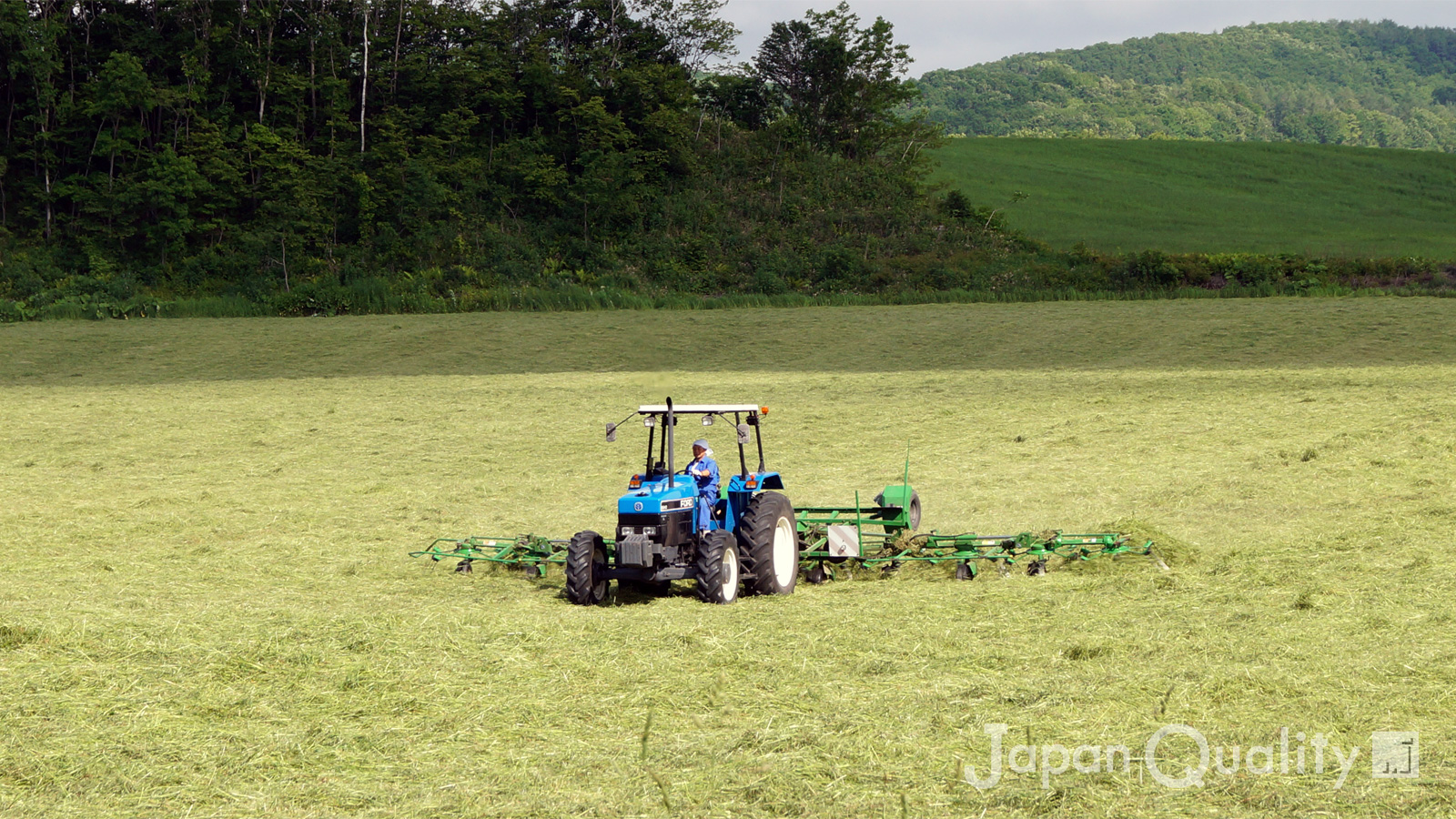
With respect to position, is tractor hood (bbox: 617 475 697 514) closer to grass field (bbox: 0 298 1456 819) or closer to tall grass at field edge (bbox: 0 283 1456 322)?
grass field (bbox: 0 298 1456 819)

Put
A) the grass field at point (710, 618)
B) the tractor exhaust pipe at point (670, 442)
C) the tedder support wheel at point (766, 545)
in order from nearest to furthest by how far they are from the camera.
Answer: the grass field at point (710, 618) < the tractor exhaust pipe at point (670, 442) < the tedder support wheel at point (766, 545)

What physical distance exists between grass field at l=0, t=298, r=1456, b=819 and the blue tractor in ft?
0.99

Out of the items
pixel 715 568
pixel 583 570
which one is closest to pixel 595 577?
pixel 583 570

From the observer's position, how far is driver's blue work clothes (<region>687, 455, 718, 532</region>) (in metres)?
10.2

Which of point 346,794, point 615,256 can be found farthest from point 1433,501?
point 615,256

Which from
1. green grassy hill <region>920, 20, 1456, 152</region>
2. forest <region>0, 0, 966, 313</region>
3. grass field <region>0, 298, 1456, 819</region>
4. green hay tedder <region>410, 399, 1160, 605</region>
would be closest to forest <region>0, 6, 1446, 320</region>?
forest <region>0, 0, 966, 313</region>

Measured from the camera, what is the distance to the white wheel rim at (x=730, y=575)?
9523 mm

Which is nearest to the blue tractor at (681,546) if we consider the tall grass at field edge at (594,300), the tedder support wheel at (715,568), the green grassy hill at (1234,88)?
the tedder support wheel at (715,568)

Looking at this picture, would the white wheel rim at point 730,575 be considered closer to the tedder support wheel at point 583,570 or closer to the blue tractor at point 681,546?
the blue tractor at point 681,546

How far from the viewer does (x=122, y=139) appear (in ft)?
147

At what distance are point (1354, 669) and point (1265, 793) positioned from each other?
85.1 inches

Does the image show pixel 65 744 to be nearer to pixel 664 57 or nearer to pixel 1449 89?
pixel 664 57

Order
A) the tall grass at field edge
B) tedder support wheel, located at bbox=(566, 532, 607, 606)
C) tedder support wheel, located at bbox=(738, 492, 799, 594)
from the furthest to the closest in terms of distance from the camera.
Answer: the tall grass at field edge → tedder support wheel, located at bbox=(738, 492, 799, 594) → tedder support wheel, located at bbox=(566, 532, 607, 606)

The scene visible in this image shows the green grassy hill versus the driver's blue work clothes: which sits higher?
the green grassy hill
